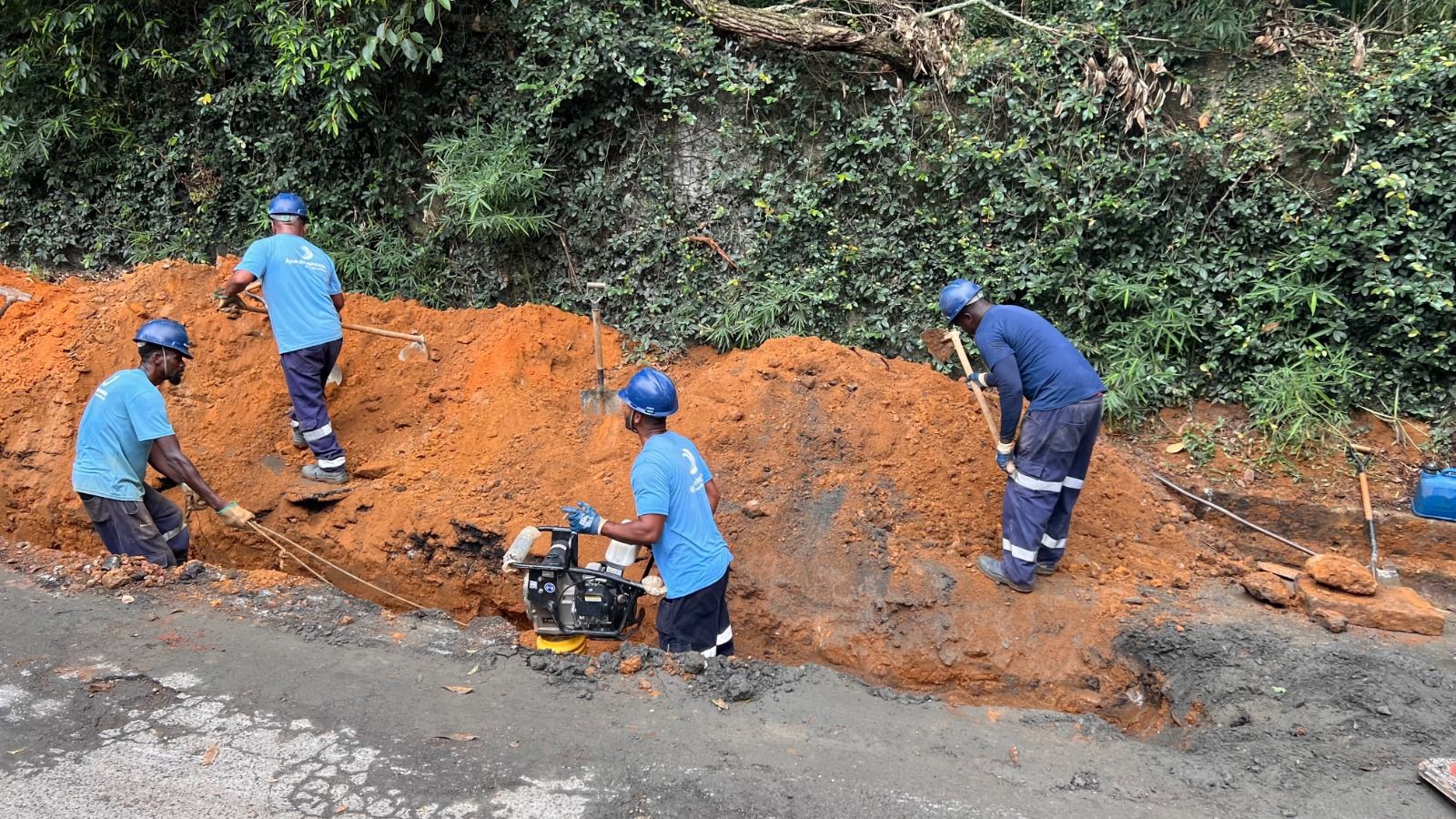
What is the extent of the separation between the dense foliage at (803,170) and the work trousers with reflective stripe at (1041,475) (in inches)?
60.5

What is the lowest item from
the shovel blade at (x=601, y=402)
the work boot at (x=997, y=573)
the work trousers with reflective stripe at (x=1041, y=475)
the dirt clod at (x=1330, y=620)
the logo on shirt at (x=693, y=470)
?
the dirt clod at (x=1330, y=620)

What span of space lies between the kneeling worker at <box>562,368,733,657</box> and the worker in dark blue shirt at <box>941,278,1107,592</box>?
1.72 metres

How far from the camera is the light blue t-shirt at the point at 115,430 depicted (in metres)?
4.30

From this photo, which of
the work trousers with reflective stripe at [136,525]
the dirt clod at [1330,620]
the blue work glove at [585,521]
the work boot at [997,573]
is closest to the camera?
the blue work glove at [585,521]

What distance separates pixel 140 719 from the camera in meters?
3.16

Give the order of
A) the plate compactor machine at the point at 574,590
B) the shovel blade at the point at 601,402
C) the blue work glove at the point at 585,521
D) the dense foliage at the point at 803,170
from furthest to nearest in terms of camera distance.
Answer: the shovel blade at the point at 601,402, the dense foliage at the point at 803,170, the plate compactor machine at the point at 574,590, the blue work glove at the point at 585,521

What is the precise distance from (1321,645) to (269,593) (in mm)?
5240

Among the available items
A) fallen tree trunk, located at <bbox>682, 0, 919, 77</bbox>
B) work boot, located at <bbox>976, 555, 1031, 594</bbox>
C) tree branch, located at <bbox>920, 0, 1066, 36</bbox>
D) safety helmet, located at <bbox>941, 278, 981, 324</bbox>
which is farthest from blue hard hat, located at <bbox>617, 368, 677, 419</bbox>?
tree branch, located at <bbox>920, 0, 1066, 36</bbox>

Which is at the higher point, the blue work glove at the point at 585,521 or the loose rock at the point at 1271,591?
the blue work glove at the point at 585,521

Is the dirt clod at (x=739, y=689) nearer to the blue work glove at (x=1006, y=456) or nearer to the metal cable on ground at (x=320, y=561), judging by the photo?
the blue work glove at (x=1006, y=456)

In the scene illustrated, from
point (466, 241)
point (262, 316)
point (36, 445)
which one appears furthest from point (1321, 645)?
point (36, 445)

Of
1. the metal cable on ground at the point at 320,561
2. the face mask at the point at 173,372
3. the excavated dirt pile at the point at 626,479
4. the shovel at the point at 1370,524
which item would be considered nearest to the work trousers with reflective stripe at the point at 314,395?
the excavated dirt pile at the point at 626,479

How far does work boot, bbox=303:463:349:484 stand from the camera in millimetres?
5582

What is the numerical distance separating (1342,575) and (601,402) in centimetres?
453
